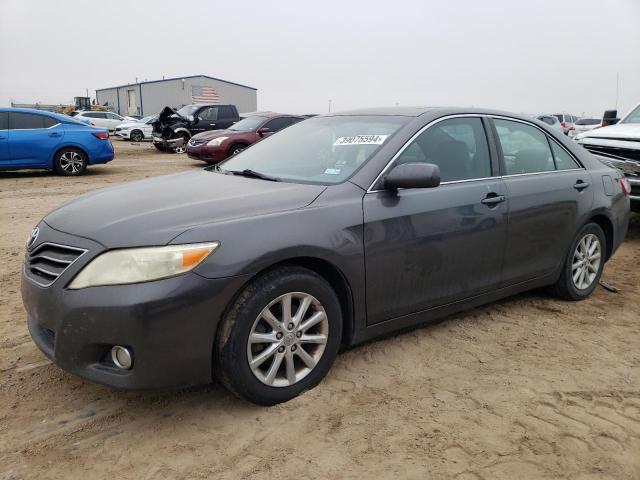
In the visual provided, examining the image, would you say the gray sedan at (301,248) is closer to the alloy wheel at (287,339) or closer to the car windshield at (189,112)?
the alloy wheel at (287,339)

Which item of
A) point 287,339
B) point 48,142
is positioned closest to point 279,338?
point 287,339

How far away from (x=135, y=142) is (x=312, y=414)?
25.4 metres

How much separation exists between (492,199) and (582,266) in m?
1.41

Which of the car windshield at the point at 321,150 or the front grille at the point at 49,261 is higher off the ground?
the car windshield at the point at 321,150

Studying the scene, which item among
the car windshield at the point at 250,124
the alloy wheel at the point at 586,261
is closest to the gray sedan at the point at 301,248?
the alloy wheel at the point at 586,261

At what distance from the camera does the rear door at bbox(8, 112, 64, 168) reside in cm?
1120

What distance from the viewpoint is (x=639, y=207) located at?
6891 mm

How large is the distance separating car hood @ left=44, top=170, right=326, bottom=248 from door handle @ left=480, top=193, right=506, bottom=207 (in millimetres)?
1200

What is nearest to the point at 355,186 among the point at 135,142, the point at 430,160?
the point at 430,160

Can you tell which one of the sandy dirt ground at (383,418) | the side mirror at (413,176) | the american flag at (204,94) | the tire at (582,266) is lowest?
the sandy dirt ground at (383,418)

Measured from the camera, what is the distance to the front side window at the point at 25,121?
440 inches

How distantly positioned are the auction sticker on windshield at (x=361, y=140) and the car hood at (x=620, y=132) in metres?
5.09

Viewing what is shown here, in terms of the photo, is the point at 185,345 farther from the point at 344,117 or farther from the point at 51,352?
the point at 344,117

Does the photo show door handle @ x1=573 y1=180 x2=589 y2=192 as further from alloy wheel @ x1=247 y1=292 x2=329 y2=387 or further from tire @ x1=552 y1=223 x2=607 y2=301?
alloy wheel @ x1=247 y1=292 x2=329 y2=387
